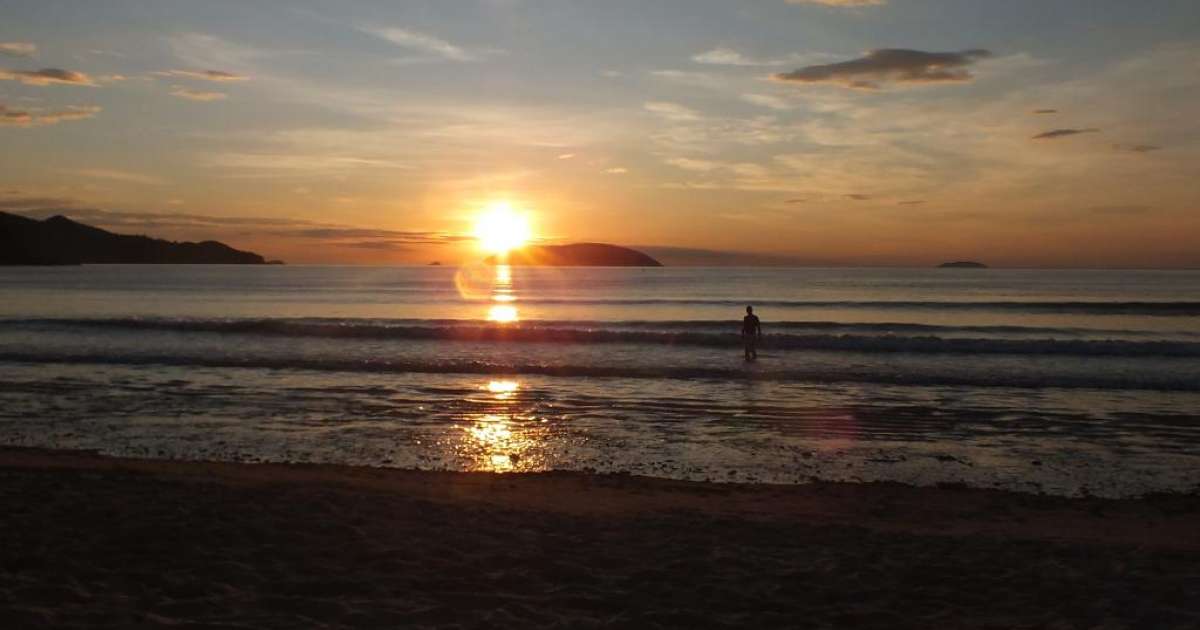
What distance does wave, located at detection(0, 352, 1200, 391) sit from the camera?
22.6 m

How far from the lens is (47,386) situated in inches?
799

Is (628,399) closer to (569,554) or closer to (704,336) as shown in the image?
(569,554)

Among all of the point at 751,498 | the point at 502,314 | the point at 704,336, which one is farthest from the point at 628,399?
the point at 502,314

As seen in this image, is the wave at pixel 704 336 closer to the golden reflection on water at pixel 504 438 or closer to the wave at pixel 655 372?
the wave at pixel 655 372

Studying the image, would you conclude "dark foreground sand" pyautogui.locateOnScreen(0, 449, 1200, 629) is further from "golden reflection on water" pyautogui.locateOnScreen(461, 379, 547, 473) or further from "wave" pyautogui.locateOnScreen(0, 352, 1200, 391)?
"wave" pyautogui.locateOnScreen(0, 352, 1200, 391)

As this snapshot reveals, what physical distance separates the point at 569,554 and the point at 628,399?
35.8ft

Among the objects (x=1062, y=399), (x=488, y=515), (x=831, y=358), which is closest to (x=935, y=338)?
(x=831, y=358)

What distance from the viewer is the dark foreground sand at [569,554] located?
252 inches

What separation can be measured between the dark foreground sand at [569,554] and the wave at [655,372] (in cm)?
1242

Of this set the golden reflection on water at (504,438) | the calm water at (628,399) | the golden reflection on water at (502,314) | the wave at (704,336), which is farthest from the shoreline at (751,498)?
the golden reflection on water at (502,314)

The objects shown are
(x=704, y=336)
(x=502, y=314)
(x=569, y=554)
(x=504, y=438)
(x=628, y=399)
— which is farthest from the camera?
(x=502, y=314)

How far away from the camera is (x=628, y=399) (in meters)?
18.8

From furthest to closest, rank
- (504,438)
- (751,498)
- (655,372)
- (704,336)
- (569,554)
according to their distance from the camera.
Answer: (704,336) < (655,372) < (504,438) < (751,498) < (569,554)

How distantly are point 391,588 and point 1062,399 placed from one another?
1750cm
